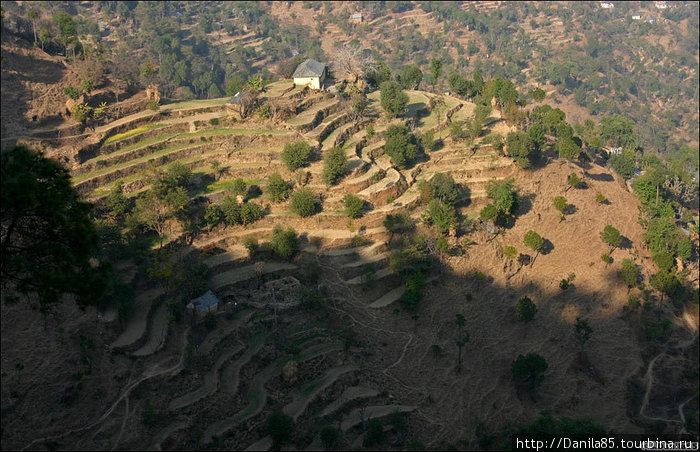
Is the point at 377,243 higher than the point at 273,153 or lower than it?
lower

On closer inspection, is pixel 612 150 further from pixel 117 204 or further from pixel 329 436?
pixel 117 204

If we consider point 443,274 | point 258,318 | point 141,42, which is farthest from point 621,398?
point 141,42

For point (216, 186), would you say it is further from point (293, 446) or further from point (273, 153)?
point (293, 446)

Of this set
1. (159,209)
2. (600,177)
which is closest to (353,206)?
(159,209)

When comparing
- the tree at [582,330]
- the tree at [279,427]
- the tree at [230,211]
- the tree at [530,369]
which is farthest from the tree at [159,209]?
the tree at [582,330]

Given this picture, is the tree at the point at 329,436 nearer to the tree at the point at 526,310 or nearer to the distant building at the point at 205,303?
the distant building at the point at 205,303

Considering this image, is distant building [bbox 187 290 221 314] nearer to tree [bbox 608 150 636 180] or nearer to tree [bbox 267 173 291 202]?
tree [bbox 267 173 291 202]

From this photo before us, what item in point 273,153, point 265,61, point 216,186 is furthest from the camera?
point 265,61
